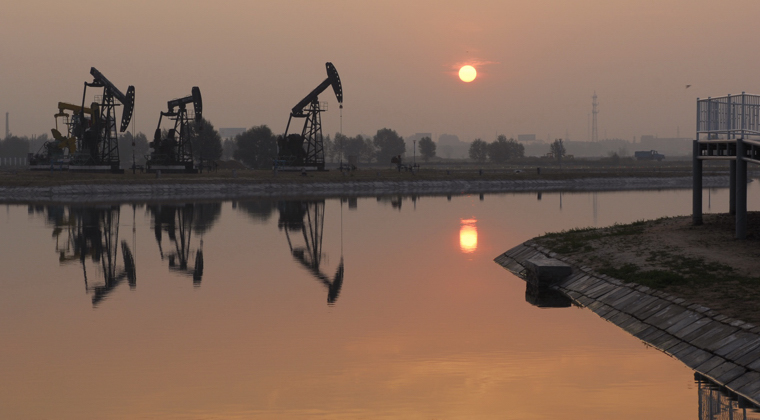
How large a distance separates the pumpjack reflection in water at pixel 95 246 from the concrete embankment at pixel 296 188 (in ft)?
80.6

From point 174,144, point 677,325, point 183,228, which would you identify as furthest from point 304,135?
point 677,325

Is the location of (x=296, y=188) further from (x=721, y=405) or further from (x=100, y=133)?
(x=721, y=405)

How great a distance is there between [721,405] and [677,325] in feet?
17.2

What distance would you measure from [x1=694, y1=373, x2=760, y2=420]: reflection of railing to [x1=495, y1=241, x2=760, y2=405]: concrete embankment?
0.17m

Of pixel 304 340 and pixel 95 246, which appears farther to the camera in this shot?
pixel 95 246

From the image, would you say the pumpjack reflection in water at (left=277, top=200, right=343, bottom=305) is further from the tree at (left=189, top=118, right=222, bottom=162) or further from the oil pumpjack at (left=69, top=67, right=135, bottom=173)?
the tree at (left=189, top=118, right=222, bottom=162)

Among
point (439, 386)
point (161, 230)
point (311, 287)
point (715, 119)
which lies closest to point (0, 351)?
point (439, 386)

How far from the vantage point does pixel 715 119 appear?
Answer: 33000 millimetres

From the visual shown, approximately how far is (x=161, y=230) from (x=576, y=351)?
3928cm

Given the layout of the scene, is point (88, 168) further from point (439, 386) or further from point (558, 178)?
point (439, 386)

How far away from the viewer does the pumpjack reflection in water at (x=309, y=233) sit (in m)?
32.2

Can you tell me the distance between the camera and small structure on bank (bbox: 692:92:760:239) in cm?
2861

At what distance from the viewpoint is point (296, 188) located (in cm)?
11156

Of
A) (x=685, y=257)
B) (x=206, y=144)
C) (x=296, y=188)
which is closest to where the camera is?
(x=685, y=257)
